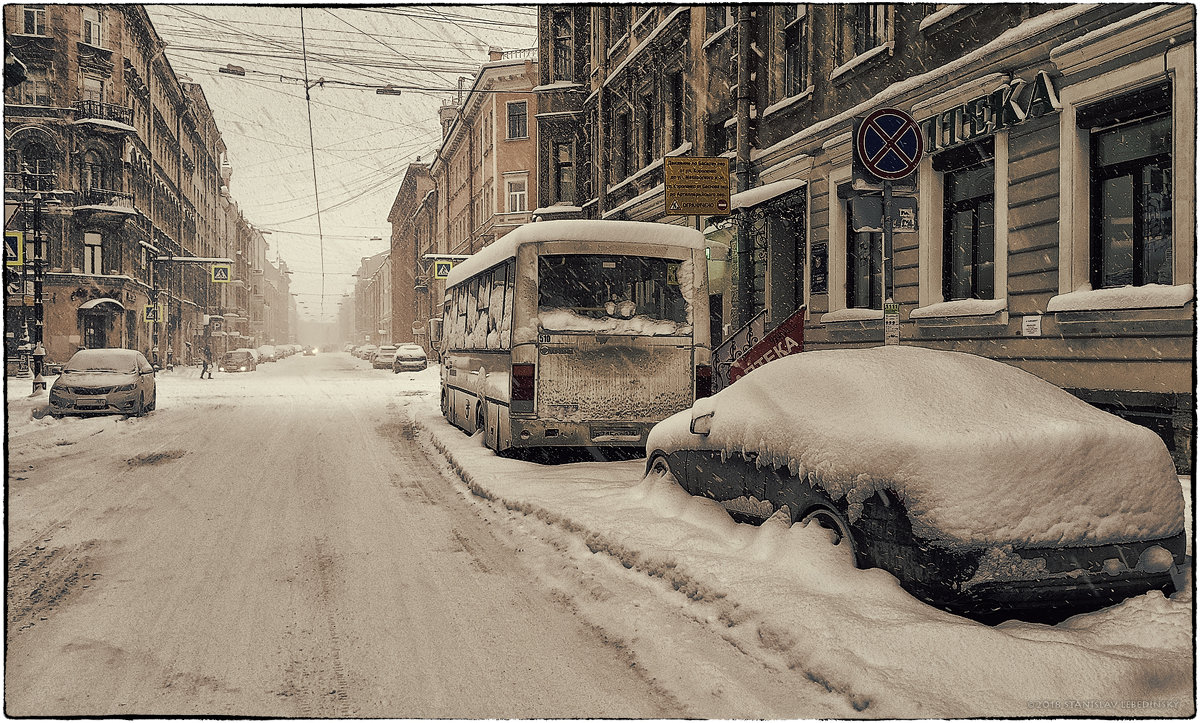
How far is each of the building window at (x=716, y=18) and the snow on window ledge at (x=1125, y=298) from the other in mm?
10760

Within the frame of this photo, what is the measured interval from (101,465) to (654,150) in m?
16.3

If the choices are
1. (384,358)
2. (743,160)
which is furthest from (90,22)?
(384,358)

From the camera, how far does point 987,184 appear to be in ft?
37.9

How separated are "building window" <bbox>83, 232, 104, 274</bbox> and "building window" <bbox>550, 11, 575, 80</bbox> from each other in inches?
898

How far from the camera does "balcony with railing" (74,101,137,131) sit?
31781mm

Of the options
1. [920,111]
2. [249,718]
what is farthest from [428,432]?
[249,718]

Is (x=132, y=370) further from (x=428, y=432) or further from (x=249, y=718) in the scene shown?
(x=249, y=718)

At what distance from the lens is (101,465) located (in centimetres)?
1095

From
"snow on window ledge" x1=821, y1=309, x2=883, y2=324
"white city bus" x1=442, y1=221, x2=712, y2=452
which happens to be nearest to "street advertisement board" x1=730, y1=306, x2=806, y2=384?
"snow on window ledge" x1=821, y1=309, x2=883, y2=324

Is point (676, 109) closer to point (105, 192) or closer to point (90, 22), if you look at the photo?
point (90, 22)

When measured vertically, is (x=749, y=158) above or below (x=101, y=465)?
above

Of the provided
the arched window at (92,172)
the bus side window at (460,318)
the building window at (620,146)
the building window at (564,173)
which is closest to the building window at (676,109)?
the building window at (620,146)

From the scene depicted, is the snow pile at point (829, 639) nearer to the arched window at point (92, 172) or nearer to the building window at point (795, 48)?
the building window at point (795, 48)

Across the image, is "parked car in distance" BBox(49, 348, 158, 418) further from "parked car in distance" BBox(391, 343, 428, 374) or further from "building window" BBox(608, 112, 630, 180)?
"parked car in distance" BBox(391, 343, 428, 374)
